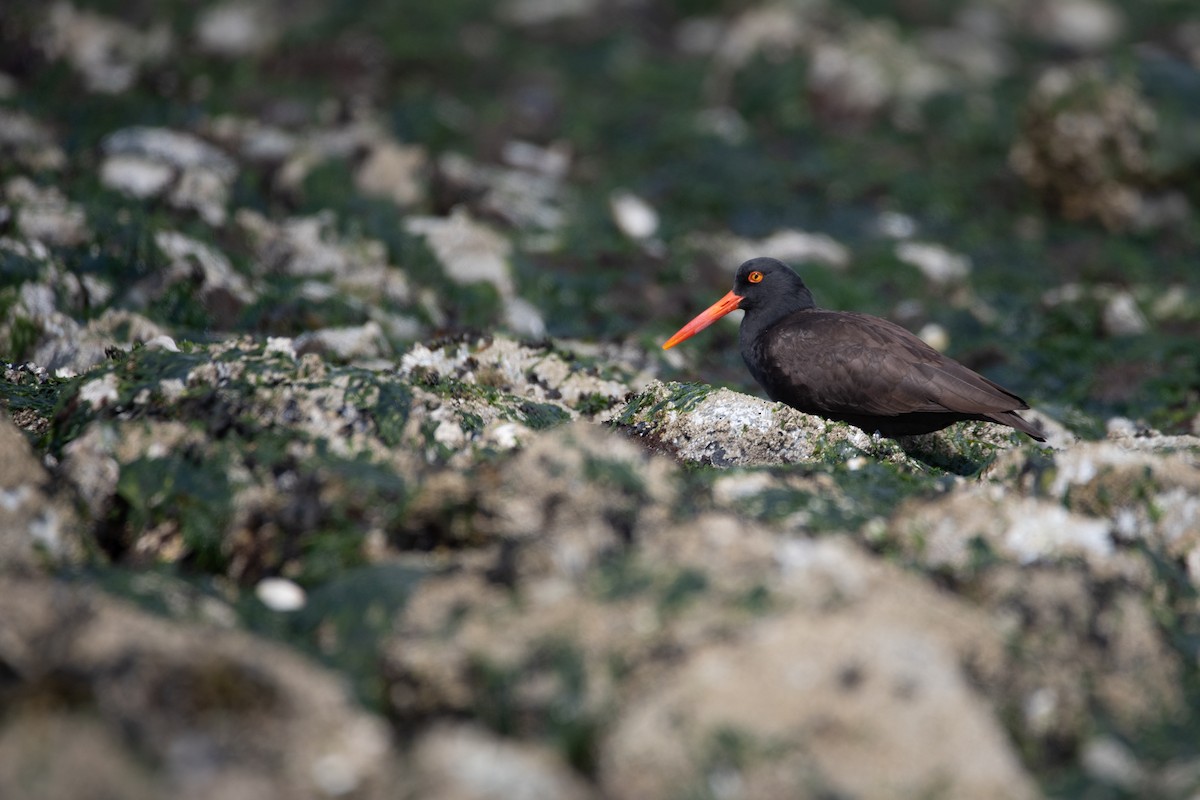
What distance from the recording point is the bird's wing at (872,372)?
253 inches

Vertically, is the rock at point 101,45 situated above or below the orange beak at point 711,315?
below

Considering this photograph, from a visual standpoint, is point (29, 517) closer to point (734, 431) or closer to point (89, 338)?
point (734, 431)

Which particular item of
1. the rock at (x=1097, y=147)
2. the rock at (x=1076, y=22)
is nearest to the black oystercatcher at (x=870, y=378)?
the rock at (x=1097, y=147)

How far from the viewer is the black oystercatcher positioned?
643 centimetres

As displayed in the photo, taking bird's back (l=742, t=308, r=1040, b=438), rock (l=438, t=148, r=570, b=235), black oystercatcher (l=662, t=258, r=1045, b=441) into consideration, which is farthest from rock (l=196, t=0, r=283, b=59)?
bird's back (l=742, t=308, r=1040, b=438)

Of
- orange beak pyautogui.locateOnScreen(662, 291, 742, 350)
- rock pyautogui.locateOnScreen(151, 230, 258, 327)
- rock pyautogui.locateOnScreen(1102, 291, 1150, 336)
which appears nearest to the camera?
orange beak pyautogui.locateOnScreen(662, 291, 742, 350)

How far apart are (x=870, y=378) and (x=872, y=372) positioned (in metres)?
0.04

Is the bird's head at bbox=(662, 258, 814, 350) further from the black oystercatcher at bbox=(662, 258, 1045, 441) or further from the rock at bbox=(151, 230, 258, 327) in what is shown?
the rock at bbox=(151, 230, 258, 327)

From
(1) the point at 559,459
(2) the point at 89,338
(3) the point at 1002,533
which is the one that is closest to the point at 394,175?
(2) the point at 89,338

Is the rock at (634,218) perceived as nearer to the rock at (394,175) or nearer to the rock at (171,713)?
the rock at (394,175)

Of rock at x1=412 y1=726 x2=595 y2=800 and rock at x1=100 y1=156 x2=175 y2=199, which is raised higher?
rock at x1=412 y1=726 x2=595 y2=800

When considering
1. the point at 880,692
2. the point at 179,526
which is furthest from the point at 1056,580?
the point at 179,526

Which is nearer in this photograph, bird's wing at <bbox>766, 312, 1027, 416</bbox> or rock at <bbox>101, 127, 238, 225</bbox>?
bird's wing at <bbox>766, 312, 1027, 416</bbox>

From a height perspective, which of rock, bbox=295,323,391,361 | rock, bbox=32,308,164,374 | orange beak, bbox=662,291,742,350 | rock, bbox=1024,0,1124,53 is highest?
rock, bbox=1024,0,1124,53
